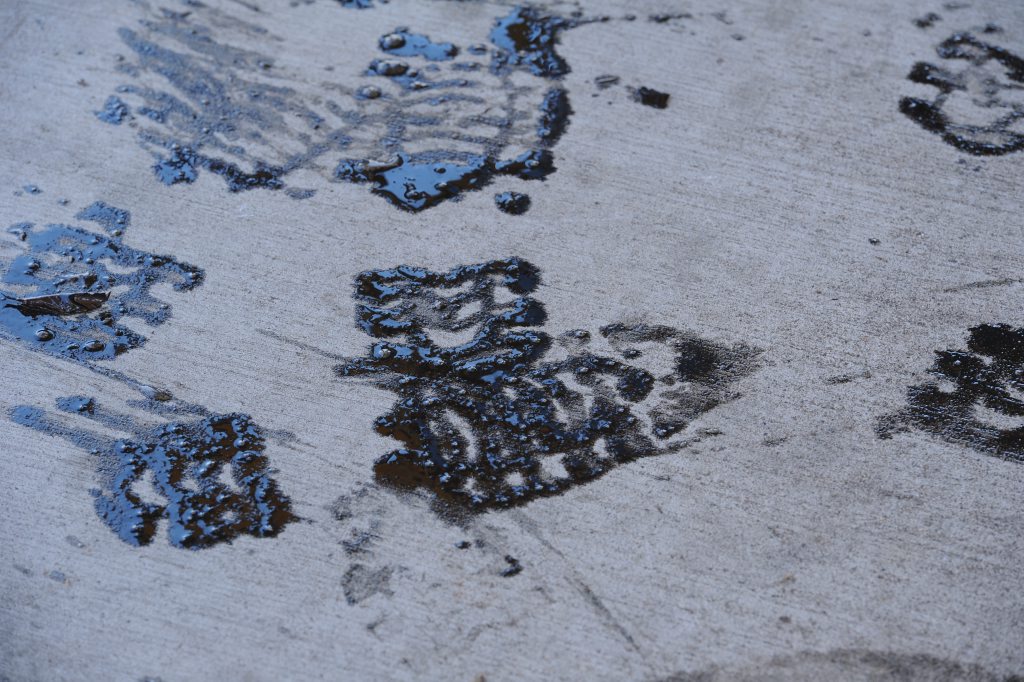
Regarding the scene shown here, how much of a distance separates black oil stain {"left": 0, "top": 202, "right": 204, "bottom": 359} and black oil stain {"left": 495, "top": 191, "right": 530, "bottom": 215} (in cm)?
68

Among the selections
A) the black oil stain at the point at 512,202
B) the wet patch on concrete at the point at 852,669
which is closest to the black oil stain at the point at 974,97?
the black oil stain at the point at 512,202

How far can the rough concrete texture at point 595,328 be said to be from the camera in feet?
4.46

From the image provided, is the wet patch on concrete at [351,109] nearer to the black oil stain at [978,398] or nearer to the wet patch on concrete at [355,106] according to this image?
the wet patch on concrete at [355,106]

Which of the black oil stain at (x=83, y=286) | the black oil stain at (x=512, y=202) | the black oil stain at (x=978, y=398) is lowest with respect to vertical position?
the black oil stain at (x=83, y=286)

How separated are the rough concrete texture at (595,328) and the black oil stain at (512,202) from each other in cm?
3

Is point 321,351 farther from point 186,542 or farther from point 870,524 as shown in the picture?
point 870,524

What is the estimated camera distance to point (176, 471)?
1547mm

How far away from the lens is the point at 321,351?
172 centimetres

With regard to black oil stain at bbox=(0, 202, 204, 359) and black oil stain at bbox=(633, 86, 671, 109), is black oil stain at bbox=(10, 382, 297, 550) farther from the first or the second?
black oil stain at bbox=(633, 86, 671, 109)

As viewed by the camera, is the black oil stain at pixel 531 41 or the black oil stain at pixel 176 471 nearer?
the black oil stain at pixel 176 471

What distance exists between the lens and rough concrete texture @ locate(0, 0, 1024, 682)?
4.46 ft

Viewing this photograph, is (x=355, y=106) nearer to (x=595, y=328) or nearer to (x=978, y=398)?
(x=595, y=328)

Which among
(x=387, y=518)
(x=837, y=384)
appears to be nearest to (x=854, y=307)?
(x=837, y=384)

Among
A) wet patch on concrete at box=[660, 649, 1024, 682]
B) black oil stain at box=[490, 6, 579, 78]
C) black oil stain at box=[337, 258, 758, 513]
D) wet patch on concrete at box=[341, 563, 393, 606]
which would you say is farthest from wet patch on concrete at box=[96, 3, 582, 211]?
wet patch on concrete at box=[660, 649, 1024, 682]
